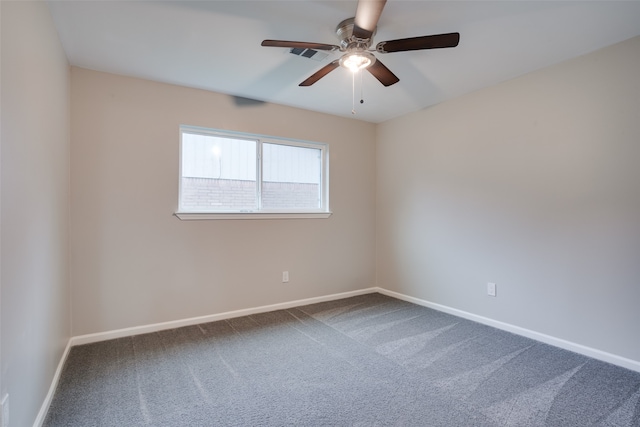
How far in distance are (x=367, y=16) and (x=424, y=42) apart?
0.37m

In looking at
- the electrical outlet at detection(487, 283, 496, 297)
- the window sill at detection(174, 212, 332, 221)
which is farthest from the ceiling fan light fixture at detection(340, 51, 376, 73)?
the electrical outlet at detection(487, 283, 496, 297)

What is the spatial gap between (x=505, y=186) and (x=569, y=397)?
1.69 meters

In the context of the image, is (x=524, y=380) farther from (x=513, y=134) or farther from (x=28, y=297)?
(x=28, y=297)

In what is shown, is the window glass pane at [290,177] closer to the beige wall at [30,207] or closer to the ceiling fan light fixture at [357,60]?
the ceiling fan light fixture at [357,60]

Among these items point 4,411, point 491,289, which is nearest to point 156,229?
point 4,411

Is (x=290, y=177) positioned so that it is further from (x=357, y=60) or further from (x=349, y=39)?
(x=349, y=39)

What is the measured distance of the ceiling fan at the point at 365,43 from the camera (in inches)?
62.1

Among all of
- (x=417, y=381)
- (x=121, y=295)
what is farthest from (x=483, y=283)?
(x=121, y=295)

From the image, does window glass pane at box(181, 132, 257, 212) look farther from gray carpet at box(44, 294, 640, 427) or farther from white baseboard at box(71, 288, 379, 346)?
gray carpet at box(44, 294, 640, 427)

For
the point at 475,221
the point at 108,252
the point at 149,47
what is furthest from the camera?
the point at 475,221

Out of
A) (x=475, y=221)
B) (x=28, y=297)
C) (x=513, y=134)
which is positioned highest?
(x=513, y=134)

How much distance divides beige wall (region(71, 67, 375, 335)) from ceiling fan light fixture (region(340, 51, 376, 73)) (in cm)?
154

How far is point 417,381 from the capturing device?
6.59 ft

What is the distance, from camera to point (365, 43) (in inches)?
76.3
